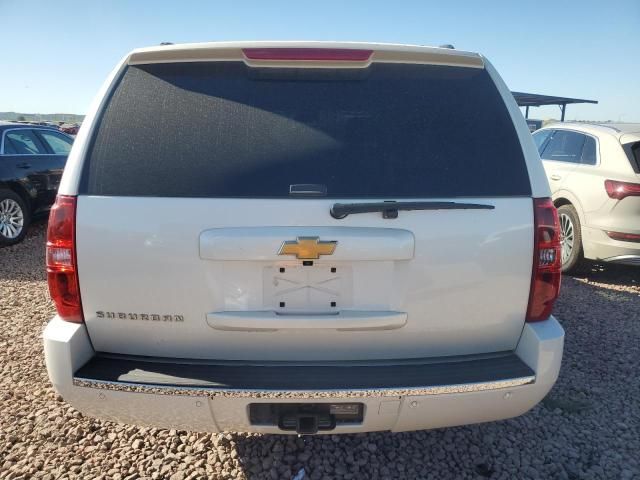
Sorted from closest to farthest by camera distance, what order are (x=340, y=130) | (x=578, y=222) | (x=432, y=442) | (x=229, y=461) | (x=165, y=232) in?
(x=165, y=232), (x=340, y=130), (x=229, y=461), (x=432, y=442), (x=578, y=222)

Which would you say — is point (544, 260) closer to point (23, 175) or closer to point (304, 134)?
point (304, 134)

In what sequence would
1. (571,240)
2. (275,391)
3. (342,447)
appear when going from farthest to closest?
(571,240)
(342,447)
(275,391)

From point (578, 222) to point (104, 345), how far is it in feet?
18.1

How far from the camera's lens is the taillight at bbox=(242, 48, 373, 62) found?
6.33 ft

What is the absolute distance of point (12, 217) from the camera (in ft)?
22.5

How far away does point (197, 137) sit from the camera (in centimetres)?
185

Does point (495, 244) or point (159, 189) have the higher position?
point (159, 189)

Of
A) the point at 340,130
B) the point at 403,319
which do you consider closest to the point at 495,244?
the point at 403,319

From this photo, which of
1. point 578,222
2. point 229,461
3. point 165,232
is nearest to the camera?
point 165,232

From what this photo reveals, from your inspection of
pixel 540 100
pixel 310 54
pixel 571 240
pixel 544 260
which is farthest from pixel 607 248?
pixel 540 100

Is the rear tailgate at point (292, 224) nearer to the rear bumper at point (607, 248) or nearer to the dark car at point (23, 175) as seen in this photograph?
the rear bumper at point (607, 248)

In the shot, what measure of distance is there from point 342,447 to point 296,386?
96 centimetres

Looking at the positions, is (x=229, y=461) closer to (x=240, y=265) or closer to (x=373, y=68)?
(x=240, y=265)

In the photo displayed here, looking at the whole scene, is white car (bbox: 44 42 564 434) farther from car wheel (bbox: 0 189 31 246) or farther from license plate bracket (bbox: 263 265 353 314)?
car wheel (bbox: 0 189 31 246)
